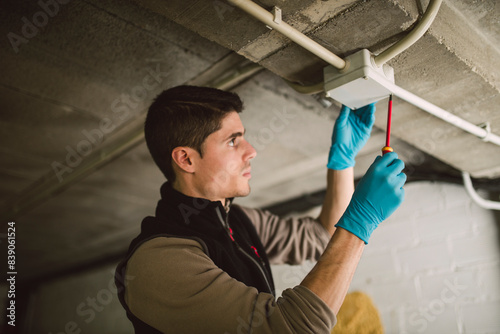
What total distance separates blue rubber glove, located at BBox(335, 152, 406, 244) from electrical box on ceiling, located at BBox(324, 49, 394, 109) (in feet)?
0.61

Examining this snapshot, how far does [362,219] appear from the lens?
0.94m

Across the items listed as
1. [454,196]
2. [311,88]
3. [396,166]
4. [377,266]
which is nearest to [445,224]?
[454,196]

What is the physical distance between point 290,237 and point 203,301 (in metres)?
0.67

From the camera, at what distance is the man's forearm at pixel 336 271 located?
2.77 ft

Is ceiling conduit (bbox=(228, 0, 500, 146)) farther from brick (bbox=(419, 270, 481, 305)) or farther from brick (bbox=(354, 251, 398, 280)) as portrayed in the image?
brick (bbox=(354, 251, 398, 280))

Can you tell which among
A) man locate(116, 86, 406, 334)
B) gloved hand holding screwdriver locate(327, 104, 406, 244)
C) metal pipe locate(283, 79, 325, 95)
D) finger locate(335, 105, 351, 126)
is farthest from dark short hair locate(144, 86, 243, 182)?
gloved hand holding screwdriver locate(327, 104, 406, 244)

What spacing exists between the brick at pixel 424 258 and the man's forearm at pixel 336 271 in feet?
3.56

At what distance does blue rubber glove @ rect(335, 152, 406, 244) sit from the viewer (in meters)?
0.95

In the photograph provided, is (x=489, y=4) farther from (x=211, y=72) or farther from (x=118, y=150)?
(x=118, y=150)

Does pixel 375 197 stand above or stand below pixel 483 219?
below

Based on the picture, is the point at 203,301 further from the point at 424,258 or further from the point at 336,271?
the point at 424,258

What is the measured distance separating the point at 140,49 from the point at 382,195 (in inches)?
35.4

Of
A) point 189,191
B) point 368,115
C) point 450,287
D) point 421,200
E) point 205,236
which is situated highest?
point 421,200

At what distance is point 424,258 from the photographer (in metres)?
1.84
